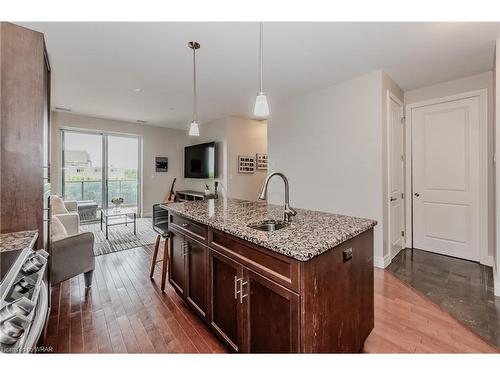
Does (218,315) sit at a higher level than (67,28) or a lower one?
lower

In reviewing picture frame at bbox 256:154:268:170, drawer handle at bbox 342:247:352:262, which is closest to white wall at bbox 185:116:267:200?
picture frame at bbox 256:154:268:170

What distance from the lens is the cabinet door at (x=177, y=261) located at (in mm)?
1987

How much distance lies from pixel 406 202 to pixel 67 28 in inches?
184

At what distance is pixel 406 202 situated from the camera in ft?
11.8

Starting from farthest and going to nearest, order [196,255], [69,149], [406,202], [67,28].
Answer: [69,149] < [406,202] < [67,28] < [196,255]

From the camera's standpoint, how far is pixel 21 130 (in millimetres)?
1550

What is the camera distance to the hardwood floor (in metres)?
1.58

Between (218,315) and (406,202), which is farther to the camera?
(406,202)

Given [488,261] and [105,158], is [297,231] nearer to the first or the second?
[488,261]

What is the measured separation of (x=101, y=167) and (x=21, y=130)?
483cm

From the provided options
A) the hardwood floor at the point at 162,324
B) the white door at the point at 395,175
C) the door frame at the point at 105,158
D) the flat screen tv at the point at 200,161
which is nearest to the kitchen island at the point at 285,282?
the hardwood floor at the point at 162,324

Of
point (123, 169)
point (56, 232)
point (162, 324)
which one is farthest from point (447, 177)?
point (123, 169)
